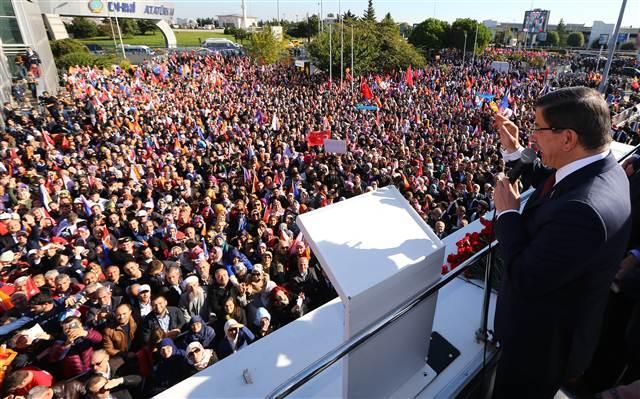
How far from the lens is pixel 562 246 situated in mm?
1217

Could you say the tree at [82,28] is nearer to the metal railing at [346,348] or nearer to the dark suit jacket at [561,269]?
the metal railing at [346,348]

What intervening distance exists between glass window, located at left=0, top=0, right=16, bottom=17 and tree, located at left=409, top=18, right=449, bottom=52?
147 ft

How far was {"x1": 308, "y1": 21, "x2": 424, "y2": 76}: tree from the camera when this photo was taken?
30.3 m

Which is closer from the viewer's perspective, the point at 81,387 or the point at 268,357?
the point at 268,357

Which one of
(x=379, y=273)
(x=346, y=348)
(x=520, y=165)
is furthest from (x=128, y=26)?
(x=346, y=348)

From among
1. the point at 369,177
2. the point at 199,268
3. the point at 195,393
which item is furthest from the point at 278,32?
the point at 195,393

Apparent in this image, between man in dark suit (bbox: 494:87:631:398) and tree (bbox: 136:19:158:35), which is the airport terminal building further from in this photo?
tree (bbox: 136:19:158:35)

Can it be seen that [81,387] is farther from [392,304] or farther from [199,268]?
[392,304]

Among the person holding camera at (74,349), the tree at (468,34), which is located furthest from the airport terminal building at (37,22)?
the tree at (468,34)

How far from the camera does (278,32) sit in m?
39.6

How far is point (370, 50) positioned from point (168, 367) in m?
33.1

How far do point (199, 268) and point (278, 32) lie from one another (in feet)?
133

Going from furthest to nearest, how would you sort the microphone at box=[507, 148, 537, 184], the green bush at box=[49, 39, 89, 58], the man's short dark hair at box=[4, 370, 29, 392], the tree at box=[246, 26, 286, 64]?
1. the tree at box=[246, 26, 286, 64]
2. the green bush at box=[49, 39, 89, 58]
3. the man's short dark hair at box=[4, 370, 29, 392]
4. the microphone at box=[507, 148, 537, 184]

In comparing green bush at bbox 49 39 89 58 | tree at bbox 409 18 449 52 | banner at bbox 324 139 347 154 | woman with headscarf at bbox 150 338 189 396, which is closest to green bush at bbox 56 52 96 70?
green bush at bbox 49 39 89 58
